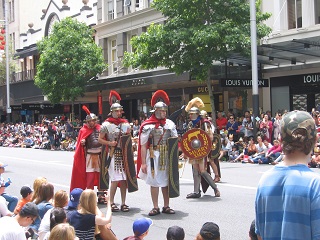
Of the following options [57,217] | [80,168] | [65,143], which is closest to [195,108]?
[80,168]

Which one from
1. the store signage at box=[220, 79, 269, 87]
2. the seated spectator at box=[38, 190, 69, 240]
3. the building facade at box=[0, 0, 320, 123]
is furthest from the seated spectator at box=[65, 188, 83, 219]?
the store signage at box=[220, 79, 269, 87]

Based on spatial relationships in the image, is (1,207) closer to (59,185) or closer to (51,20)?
(59,185)

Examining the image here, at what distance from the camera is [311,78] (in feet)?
81.8

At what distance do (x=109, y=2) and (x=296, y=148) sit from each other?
36.7 m

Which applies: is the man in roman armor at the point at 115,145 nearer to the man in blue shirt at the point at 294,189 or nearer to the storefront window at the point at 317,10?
the man in blue shirt at the point at 294,189

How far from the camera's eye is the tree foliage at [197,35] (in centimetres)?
2278

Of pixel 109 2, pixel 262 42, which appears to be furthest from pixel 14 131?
pixel 262 42

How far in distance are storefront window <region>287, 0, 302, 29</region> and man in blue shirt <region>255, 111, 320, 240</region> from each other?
76.3 feet

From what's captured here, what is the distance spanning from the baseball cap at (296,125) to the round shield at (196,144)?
309 inches

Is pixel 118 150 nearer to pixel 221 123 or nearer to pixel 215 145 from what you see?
pixel 215 145

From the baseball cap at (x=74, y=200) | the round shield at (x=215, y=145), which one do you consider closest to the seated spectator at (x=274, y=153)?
the round shield at (x=215, y=145)

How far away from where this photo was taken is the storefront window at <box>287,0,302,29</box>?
2545 cm

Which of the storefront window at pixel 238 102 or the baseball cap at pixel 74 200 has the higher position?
the storefront window at pixel 238 102

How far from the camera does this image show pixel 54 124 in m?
35.2
